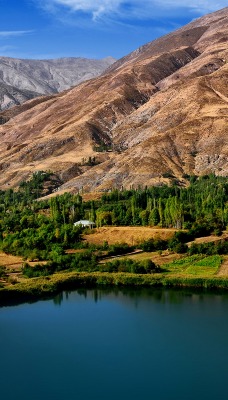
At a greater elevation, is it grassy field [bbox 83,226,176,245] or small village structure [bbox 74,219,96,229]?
small village structure [bbox 74,219,96,229]

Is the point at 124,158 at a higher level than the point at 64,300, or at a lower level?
higher

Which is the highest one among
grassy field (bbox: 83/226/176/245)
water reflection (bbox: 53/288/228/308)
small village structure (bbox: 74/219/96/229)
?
small village structure (bbox: 74/219/96/229)

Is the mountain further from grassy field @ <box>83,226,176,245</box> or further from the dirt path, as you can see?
the dirt path

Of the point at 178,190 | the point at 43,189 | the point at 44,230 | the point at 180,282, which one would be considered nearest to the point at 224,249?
the point at 180,282

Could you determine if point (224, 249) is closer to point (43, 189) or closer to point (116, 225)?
point (116, 225)

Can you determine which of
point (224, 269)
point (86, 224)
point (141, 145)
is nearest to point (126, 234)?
point (86, 224)

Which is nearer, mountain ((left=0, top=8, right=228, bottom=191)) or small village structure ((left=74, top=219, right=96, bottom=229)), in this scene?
small village structure ((left=74, top=219, right=96, bottom=229))

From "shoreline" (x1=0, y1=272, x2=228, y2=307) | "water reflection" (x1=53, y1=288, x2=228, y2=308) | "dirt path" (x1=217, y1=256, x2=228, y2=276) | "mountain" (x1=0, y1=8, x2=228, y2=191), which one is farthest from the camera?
"mountain" (x1=0, y1=8, x2=228, y2=191)

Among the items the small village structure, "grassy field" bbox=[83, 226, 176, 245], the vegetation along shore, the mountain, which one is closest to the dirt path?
the vegetation along shore

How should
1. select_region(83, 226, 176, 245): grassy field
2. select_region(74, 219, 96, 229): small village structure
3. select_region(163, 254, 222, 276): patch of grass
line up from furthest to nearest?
select_region(74, 219, 96, 229): small village structure → select_region(83, 226, 176, 245): grassy field → select_region(163, 254, 222, 276): patch of grass
